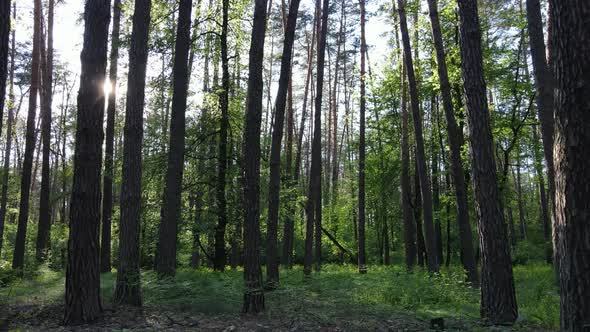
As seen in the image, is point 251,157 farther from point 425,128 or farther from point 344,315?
point 425,128

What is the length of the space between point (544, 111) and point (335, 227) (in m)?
22.4

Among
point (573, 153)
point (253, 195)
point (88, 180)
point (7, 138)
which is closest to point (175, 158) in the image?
point (253, 195)

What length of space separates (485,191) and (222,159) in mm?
9143

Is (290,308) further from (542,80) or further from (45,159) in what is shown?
(45,159)

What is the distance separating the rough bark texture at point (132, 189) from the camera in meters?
8.12

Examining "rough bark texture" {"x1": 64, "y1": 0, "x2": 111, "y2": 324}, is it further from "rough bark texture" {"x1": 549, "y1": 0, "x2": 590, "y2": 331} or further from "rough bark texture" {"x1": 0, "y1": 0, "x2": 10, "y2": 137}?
"rough bark texture" {"x1": 549, "y1": 0, "x2": 590, "y2": 331}

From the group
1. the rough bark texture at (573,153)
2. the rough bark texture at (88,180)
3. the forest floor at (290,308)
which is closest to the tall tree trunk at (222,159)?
the forest floor at (290,308)

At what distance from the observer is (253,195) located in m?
7.89

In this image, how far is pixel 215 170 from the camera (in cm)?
1448

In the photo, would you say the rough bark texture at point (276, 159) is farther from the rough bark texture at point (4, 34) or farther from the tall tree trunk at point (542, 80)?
the rough bark texture at point (4, 34)

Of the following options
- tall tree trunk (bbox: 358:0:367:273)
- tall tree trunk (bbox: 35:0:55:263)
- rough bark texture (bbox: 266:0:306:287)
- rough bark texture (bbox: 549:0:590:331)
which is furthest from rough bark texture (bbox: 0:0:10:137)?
tall tree trunk (bbox: 358:0:367:273)

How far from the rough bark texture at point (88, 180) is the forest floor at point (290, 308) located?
1.41ft

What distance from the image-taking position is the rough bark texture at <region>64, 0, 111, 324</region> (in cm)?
672

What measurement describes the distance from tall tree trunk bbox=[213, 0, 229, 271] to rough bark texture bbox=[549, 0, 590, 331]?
10864 millimetres
